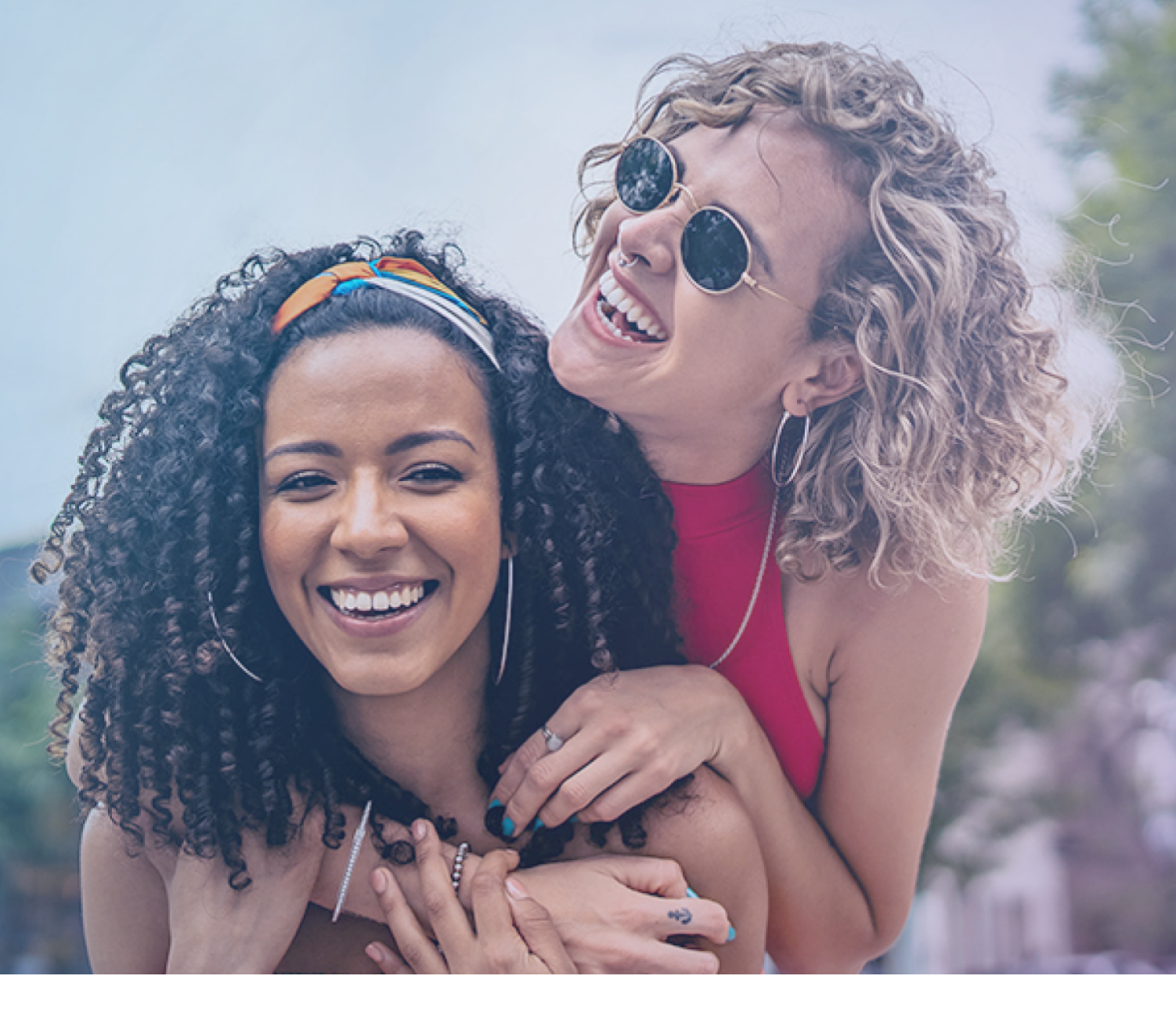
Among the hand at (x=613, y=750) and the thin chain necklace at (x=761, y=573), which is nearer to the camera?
the hand at (x=613, y=750)

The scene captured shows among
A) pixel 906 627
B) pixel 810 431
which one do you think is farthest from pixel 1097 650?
pixel 810 431

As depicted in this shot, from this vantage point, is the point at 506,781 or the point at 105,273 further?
the point at 105,273

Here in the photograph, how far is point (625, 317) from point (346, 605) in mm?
818

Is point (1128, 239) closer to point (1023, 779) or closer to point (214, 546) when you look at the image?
point (1023, 779)

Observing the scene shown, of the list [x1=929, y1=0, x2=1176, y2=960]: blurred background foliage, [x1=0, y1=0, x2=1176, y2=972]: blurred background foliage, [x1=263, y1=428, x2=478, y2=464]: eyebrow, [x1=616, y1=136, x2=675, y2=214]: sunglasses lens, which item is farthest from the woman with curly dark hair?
[x1=929, y1=0, x2=1176, y2=960]: blurred background foliage

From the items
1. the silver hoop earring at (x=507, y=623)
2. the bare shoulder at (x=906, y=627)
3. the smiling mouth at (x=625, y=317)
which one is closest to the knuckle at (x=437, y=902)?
the silver hoop earring at (x=507, y=623)

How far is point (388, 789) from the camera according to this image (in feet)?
7.28

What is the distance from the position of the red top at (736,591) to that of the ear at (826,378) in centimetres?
19

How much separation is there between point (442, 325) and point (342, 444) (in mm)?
312

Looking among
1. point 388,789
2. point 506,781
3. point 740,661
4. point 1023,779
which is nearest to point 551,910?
point 506,781

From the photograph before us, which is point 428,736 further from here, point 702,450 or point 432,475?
point 702,450

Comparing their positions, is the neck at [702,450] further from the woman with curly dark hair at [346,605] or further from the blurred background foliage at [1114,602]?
the blurred background foliage at [1114,602]

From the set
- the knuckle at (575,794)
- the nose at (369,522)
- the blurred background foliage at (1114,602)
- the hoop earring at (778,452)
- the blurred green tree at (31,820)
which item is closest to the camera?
the nose at (369,522)

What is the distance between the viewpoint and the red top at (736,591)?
2307 millimetres
